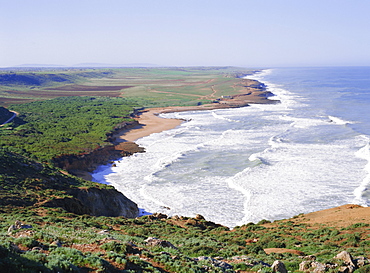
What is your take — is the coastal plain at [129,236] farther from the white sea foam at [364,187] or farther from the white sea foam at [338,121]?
the white sea foam at [338,121]

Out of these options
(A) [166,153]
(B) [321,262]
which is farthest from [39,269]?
(A) [166,153]

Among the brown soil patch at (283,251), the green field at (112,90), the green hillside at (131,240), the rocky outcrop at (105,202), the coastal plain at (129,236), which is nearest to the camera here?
the green hillside at (131,240)

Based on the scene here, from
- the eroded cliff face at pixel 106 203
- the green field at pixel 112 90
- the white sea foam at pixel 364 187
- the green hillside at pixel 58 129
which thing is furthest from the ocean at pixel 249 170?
the green field at pixel 112 90

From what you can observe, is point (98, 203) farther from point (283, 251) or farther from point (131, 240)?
point (283, 251)

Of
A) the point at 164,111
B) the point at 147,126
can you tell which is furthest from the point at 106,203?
the point at 164,111

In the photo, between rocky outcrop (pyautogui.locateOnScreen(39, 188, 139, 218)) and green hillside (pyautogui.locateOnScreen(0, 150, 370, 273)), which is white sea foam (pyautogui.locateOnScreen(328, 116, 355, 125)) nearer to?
green hillside (pyautogui.locateOnScreen(0, 150, 370, 273))

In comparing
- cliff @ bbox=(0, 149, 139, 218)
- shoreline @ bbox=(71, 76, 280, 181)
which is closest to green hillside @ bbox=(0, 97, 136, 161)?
shoreline @ bbox=(71, 76, 280, 181)

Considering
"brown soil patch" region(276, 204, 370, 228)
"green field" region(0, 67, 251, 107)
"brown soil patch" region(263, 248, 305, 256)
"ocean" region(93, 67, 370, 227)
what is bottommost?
"ocean" region(93, 67, 370, 227)
